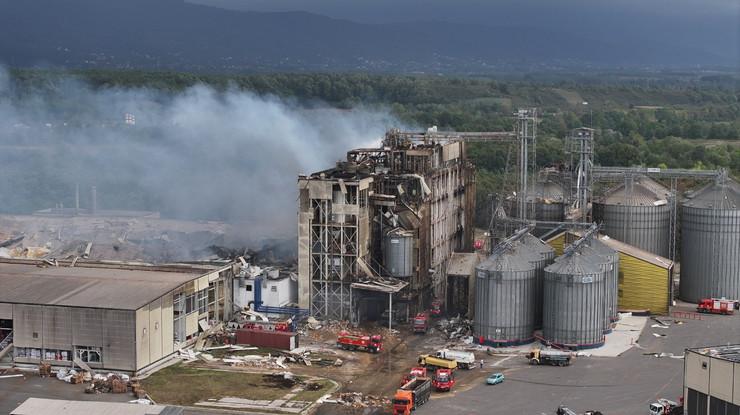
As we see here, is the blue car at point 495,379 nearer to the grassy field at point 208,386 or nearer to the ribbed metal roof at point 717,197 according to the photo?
the grassy field at point 208,386

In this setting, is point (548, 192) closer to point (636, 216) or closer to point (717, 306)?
point (636, 216)

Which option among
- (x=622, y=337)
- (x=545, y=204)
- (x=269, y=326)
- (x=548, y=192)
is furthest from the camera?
(x=548, y=192)

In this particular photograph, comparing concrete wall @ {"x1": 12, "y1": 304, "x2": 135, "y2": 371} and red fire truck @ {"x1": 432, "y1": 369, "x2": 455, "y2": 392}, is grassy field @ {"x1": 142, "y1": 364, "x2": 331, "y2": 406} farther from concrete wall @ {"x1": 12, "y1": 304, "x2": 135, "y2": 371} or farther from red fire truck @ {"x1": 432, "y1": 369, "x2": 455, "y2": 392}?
red fire truck @ {"x1": 432, "y1": 369, "x2": 455, "y2": 392}

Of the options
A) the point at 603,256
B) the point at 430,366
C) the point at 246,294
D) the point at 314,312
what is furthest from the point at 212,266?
the point at 603,256

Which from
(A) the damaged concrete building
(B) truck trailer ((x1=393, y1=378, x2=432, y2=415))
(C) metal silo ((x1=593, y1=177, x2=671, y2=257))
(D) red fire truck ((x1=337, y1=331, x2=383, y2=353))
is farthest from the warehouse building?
(C) metal silo ((x1=593, y1=177, x2=671, y2=257))

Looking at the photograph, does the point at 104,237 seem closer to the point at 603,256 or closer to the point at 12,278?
the point at 12,278

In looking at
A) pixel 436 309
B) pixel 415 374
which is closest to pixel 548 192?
pixel 436 309

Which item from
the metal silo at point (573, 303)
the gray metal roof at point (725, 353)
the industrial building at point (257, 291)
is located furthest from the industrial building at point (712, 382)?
the industrial building at point (257, 291)
